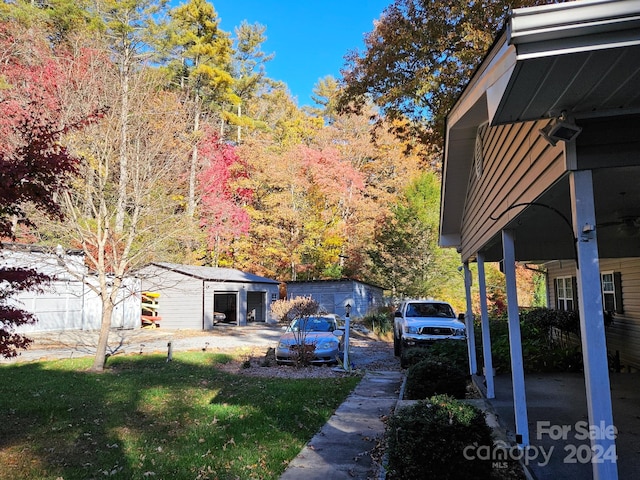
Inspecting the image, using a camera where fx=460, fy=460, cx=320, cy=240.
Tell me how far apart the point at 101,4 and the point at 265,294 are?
1837 centimetres

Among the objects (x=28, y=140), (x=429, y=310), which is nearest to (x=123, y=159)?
(x=28, y=140)

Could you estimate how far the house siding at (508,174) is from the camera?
3.50 meters

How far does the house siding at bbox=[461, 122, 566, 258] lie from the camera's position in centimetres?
350

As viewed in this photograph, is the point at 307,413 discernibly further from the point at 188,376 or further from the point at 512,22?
the point at 512,22

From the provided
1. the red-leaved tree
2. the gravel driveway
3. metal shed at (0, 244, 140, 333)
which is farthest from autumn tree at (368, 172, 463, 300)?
metal shed at (0, 244, 140, 333)

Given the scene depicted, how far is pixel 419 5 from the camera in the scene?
1180 cm

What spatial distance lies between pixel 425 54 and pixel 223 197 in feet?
69.1

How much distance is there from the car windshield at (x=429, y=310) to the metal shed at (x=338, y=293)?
1473cm

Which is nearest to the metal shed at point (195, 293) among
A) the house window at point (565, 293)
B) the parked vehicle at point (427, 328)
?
the parked vehicle at point (427, 328)

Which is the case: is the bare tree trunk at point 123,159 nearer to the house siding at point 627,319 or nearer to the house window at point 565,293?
the house siding at point 627,319

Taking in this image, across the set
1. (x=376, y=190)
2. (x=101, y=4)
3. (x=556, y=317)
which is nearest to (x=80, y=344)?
(x=101, y=4)

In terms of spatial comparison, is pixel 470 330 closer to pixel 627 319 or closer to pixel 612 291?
pixel 627 319

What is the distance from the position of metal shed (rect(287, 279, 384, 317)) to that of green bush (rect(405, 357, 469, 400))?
21.3 metres

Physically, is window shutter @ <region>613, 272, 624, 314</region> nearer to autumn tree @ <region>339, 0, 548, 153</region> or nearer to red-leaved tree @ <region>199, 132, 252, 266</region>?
autumn tree @ <region>339, 0, 548, 153</region>
